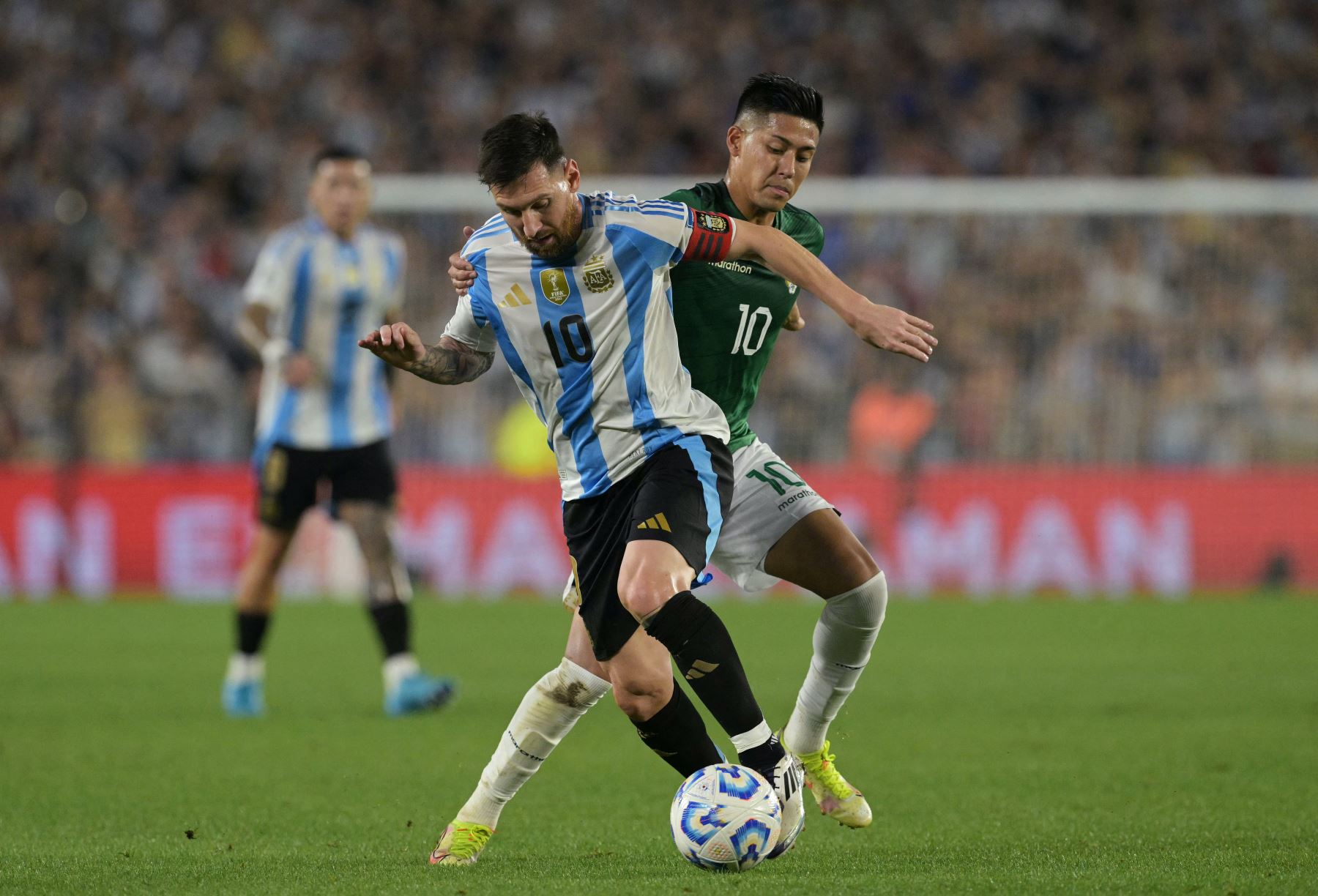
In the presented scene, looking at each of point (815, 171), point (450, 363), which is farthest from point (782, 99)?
point (815, 171)

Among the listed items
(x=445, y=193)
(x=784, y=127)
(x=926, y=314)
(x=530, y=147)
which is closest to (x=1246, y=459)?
(x=926, y=314)

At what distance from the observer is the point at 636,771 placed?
6359 millimetres

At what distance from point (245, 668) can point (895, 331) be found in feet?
15.7

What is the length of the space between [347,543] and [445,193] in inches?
121

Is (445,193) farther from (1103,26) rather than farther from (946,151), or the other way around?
(1103,26)

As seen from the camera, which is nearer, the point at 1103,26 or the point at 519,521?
the point at 519,521

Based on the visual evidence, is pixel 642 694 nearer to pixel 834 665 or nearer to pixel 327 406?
pixel 834 665

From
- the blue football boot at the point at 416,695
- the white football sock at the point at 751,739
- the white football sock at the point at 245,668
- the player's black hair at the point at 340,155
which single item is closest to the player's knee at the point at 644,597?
the white football sock at the point at 751,739

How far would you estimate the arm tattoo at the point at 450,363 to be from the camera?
4.65 metres

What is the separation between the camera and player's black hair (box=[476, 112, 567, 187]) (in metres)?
4.40

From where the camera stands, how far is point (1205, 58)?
19.9m

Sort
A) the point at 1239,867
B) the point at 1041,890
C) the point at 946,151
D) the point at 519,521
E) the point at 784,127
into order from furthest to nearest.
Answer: the point at 946,151 < the point at 519,521 < the point at 784,127 < the point at 1239,867 < the point at 1041,890

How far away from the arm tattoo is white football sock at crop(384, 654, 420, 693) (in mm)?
3450

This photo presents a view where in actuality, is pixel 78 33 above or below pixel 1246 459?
above
